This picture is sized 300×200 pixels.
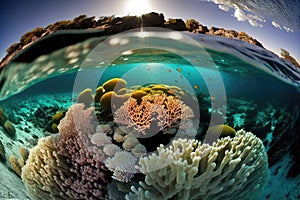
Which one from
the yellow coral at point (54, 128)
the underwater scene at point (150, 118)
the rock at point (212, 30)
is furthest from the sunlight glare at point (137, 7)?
the yellow coral at point (54, 128)

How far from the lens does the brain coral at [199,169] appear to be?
2.36 m

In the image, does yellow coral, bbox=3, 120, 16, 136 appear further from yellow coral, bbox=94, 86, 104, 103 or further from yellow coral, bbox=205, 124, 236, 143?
yellow coral, bbox=205, 124, 236, 143

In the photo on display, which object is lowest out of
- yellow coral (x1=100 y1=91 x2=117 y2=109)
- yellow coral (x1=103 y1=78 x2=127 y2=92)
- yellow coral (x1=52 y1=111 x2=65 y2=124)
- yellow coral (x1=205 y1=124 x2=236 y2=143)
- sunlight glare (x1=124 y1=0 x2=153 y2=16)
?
yellow coral (x1=205 y1=124 x2=236 y2=143)

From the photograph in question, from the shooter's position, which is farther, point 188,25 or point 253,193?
point 253,193

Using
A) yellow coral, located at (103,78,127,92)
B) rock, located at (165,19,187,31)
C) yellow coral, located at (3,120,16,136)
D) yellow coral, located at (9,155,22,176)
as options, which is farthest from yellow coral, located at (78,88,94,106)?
yellow coral, located at (9,155,22,176)

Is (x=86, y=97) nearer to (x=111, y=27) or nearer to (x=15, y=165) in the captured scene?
(x=111, y=27)

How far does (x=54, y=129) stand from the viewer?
2.77m

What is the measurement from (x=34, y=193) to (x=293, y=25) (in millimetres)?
2701

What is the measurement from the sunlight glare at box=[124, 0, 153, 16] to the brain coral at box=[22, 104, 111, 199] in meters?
0.75

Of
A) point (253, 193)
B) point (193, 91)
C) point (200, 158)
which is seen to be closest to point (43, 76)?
point (193, 91)

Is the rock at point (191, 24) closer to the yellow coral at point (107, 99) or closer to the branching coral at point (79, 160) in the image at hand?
the yellow coral at point (107, 99)

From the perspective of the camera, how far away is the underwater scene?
2.45 meters

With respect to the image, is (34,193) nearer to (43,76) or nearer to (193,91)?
Result: (43,76)

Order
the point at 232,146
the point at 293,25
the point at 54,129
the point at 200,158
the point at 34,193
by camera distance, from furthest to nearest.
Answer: the point at 293,25 < the point at 34,193 < the point at 54,129 < the point at 232,146 < the point at 200,158
